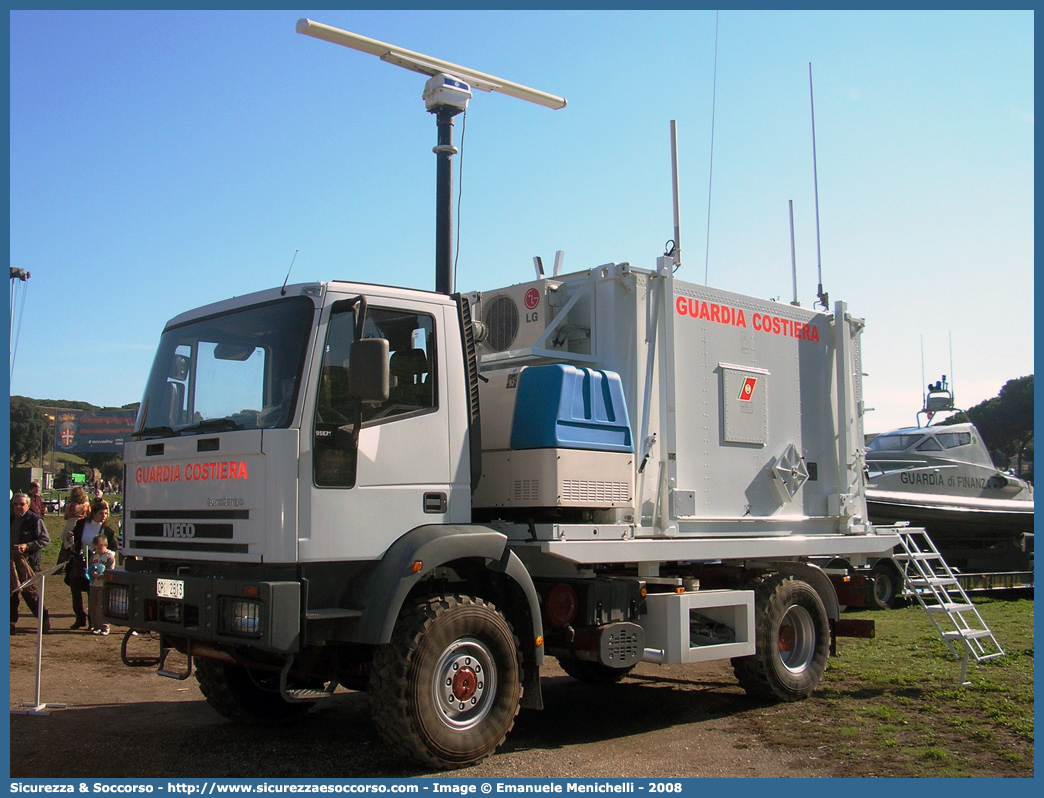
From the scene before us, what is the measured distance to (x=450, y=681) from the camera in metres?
5.81

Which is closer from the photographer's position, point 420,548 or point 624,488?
point 420,548

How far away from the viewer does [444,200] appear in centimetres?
860

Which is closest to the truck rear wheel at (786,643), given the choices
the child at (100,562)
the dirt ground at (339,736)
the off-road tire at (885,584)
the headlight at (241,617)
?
the dirt ground at (339,736)

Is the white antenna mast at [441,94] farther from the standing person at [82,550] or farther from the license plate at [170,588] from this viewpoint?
the standing person at [82,550]

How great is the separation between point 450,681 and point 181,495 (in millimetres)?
2093

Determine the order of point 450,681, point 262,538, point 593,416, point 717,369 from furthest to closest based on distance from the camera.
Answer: point 717,369
point 593,416
point 450,681
point 262,538

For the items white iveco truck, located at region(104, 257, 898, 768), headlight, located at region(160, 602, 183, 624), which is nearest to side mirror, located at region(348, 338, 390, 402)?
white iveco truck, located at region(104, 257, 898, 768)

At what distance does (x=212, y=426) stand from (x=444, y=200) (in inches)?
143

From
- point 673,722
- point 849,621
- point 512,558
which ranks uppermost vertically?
point 512,558

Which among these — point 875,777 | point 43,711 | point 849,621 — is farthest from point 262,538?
point 849,621

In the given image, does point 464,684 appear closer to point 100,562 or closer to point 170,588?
point 170,588

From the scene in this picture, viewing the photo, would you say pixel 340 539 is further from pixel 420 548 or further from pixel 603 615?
pixel 603 615

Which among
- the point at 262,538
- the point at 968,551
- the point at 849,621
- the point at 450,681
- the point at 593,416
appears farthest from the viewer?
the point at 968,551

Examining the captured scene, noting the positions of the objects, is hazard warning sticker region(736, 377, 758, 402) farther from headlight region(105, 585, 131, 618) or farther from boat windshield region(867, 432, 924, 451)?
boat windshield region(867, 432, 924, 451)
